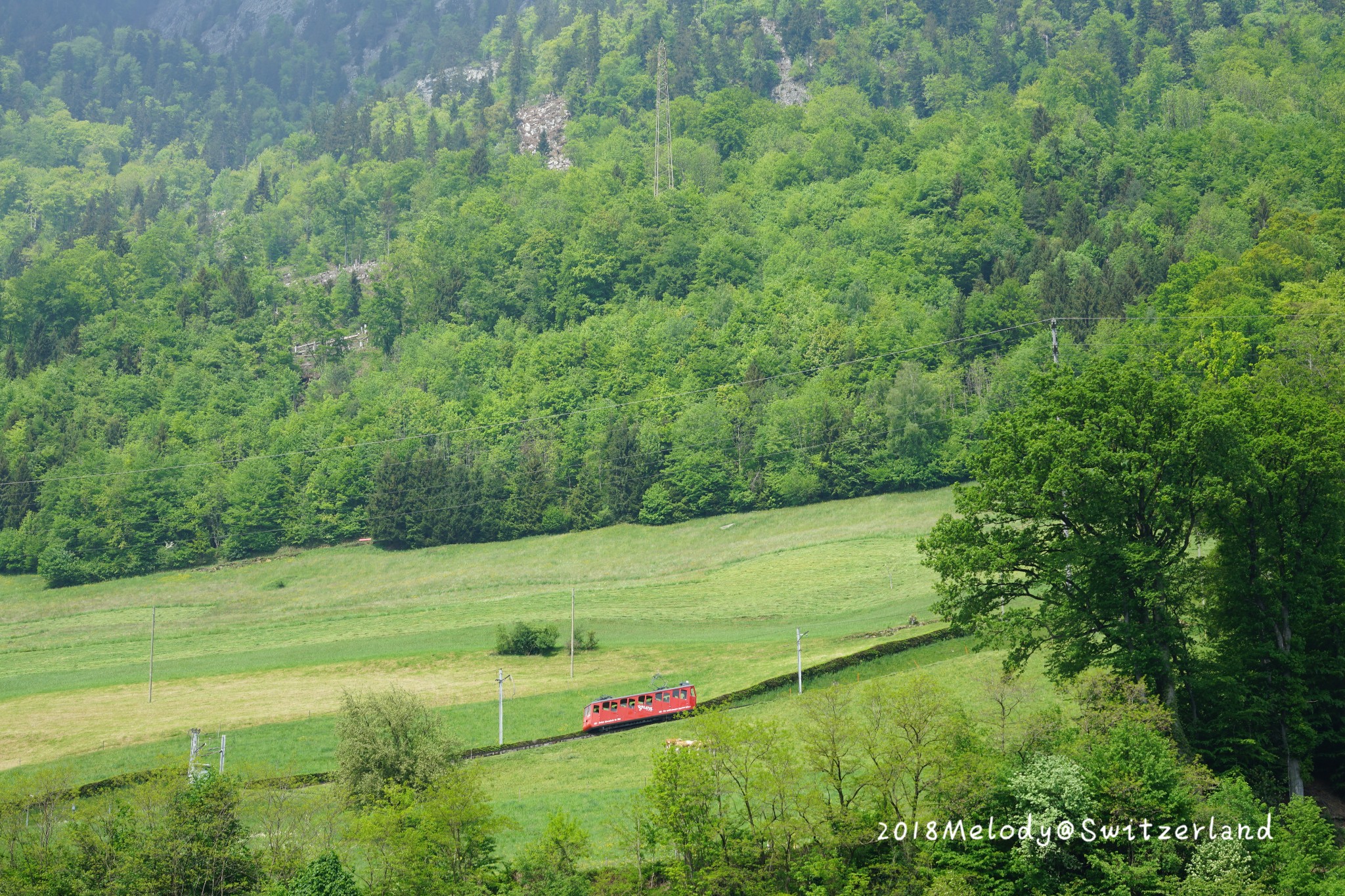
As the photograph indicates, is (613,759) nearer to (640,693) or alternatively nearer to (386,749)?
(640,693)

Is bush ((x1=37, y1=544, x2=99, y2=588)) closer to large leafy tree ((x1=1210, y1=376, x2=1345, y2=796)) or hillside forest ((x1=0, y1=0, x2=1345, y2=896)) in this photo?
hillside forest ((x1=0, y1=0, x2=1345, y2=896))

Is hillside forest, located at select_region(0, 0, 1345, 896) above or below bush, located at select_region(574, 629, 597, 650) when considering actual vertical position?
above

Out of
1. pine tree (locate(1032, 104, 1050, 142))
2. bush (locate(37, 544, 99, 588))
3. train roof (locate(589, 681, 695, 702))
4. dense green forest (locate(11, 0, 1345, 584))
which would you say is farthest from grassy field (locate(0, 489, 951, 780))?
pine tree (locate(1032, 104, 1050, 142))

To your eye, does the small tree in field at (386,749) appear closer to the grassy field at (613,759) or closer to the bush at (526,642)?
the grassy field at (613,759)

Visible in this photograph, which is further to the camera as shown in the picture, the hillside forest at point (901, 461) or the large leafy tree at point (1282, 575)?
the large leafy tree at point (1282, 575)

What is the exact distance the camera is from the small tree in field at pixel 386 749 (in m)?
56.2

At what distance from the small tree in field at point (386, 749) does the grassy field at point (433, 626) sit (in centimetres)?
892

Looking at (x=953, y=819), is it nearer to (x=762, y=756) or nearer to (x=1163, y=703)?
(x=762, y=756)

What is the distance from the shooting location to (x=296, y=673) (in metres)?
87.1

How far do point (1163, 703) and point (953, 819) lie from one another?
10.2 m

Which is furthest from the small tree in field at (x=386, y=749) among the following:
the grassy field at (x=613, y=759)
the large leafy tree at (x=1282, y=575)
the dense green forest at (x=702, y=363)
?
the dense green forest at (x=702, y=363)

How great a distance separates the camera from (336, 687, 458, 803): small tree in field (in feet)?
184

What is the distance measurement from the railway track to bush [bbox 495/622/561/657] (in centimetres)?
1887

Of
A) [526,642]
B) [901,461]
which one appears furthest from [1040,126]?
[526,642]
